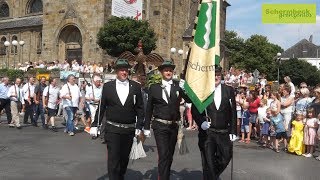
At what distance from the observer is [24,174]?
8203 millimetres

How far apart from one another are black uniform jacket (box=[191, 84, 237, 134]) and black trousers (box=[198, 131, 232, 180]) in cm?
13

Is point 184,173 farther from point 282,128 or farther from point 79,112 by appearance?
point 79,112

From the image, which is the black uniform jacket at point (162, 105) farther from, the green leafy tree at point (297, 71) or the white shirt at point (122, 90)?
the green leafy tree at point (297, 71)

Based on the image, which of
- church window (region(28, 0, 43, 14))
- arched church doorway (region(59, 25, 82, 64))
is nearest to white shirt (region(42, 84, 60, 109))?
arched church doorway (region(59, 25, 82, 64))

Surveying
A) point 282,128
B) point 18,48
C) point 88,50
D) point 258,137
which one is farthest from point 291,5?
point 18,48

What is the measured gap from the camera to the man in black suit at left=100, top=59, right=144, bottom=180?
6.64 m

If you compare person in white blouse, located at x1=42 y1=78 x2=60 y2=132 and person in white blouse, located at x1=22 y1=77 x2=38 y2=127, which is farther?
person in white blouse, located at x1=22 y1=77 x2=38 y2=127

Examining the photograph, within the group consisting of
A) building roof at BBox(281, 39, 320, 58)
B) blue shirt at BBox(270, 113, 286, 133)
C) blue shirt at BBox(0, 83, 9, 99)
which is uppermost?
building roof at BBox(281, 39, 320, 58)

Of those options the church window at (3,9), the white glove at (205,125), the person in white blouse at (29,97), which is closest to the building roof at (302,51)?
the church window at (3,9)

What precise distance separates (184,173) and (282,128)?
485 centimetres

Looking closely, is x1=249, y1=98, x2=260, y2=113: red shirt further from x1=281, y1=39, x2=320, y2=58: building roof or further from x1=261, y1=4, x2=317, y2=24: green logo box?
x1=281, y1=39, x2=320, y2=58: building roof

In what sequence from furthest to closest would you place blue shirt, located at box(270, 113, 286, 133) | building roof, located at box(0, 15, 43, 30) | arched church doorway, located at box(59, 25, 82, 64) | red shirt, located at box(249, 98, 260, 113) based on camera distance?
1. building roof, located at box(0, 15, 43, 30)
2. arched church doorway, located at box(59, 25, 82, 64)
3. red shirt, located at box(249, 98, 260, 113)
4. blue shirt, located at box(270, 113, 286, 133)

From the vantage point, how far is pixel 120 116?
6.73 meters

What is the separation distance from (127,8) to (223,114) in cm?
3096
